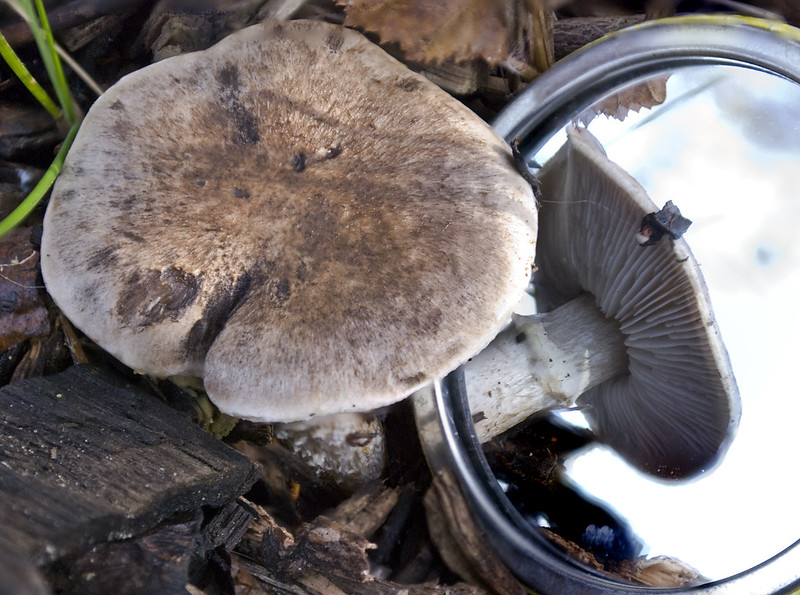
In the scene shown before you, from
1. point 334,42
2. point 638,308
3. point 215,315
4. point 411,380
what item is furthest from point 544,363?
point 334,42

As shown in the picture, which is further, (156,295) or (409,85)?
(409,85)

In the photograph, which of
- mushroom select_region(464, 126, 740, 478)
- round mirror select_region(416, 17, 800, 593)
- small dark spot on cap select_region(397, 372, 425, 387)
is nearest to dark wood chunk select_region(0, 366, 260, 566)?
small dark spot on cap select_region(397, 372, 425, 387)

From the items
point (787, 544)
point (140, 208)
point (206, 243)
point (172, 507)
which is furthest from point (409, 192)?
point (787, 544)

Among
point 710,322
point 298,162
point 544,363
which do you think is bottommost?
point 544,363

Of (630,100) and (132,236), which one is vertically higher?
(630,100)

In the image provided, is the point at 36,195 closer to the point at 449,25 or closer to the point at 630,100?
the point at 449,25

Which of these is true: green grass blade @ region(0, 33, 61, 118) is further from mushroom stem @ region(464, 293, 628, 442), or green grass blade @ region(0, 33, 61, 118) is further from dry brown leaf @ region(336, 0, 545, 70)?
mushroom stem @ region(464, 293, 628, 442)

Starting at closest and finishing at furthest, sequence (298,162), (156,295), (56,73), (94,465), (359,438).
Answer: (94,465), (156,295), (298,162), (56,73), (359,438)

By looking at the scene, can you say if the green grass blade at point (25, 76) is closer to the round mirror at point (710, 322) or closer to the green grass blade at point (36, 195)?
the green grass blade at point (36, 195)

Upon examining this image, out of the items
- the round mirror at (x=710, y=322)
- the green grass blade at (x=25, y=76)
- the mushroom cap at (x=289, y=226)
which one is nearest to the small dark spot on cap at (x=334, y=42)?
the mushroom cap at (x=289, y=226)

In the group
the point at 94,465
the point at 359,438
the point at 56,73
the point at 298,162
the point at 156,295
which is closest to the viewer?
the point at 94,465
